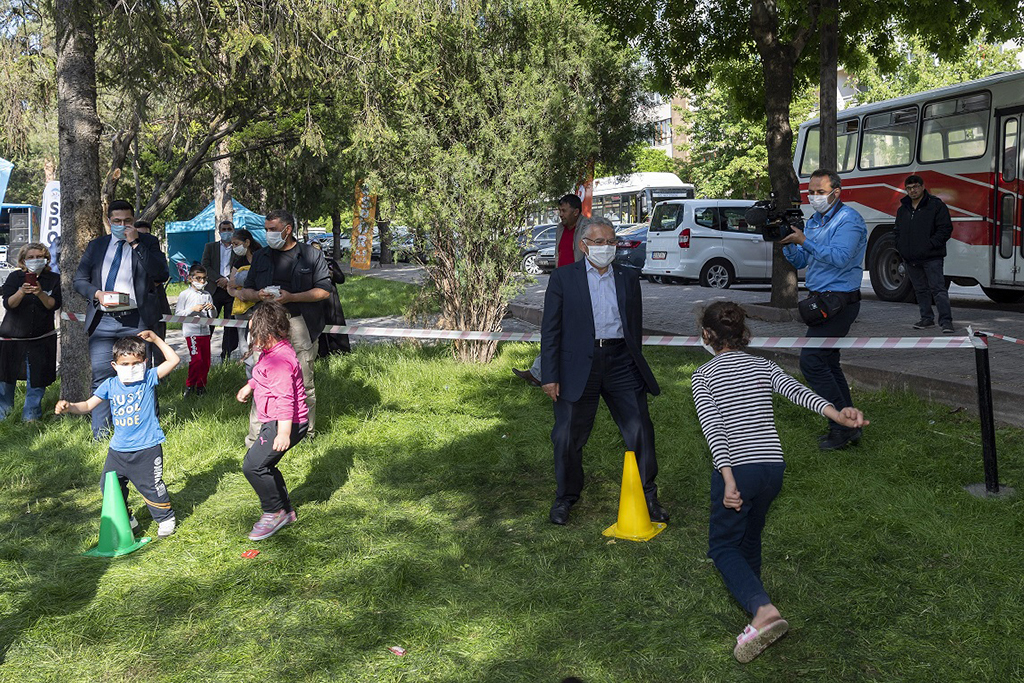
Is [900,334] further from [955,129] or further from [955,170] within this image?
[955,129]

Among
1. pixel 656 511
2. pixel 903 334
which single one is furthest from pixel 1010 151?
pixel 656 511

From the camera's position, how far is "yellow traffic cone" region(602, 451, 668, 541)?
5141 mm


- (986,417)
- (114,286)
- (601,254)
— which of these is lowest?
(986,417)

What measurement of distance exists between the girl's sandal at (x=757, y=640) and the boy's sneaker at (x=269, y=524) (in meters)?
2.79

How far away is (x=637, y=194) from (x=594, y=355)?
30.7 m

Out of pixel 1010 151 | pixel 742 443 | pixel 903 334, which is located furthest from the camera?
pixel 1010 151

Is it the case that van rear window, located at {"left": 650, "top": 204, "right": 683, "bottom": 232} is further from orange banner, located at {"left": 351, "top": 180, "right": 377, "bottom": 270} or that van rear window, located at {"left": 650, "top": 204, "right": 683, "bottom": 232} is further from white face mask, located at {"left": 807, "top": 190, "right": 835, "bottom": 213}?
white face mask, located at {"left": 807, "top": 190, "right": 835, "bottom": 213}

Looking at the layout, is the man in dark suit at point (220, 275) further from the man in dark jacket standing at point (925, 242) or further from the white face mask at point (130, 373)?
the man in dark jacket standing at point (925, 242)

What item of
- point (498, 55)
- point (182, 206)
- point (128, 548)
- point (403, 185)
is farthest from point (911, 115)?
point (182, 206)

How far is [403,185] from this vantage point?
10180mm

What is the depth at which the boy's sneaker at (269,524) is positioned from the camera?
5.35 meters

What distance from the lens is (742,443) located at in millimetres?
3855

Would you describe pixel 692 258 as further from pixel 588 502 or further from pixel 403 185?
pixel 588 502

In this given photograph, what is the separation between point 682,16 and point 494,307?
7100mm
